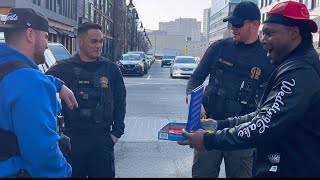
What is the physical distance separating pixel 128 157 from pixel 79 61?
126 inches

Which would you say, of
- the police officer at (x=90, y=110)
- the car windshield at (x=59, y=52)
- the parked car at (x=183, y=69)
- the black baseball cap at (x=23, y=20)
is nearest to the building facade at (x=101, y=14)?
the parked car at (x=183, y=69)

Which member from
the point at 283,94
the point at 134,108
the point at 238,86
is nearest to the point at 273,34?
the point at 283,94

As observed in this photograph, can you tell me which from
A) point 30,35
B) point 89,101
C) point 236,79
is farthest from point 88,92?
point 30,35

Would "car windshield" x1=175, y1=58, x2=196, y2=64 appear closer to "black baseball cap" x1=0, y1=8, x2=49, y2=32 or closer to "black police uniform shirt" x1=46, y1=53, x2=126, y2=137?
"black police uniform shirt" x1=46, y1=53, x2=126, y2=137

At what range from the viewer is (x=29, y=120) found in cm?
233

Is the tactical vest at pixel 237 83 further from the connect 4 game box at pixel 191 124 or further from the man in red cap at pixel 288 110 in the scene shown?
the man in red cap at pixel 288 110

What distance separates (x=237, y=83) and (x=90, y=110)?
1.39 m

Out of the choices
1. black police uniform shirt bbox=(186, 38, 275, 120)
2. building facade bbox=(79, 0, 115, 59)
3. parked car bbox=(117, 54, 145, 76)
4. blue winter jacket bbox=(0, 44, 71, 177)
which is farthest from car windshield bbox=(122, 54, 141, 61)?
blue winter jacket bbox=(0, 44, 71, 177)

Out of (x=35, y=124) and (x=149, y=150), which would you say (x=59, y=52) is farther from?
(x=35, y=124)

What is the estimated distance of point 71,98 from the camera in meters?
3.69

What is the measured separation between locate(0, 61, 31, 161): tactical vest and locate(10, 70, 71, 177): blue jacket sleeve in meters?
0.05

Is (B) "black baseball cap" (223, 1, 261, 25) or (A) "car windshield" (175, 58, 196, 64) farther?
(A) "car windshield" (175, 58, 196, 64)

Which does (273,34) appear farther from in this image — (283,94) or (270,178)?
(270,178)

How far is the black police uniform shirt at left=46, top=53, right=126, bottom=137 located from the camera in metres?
4.18
